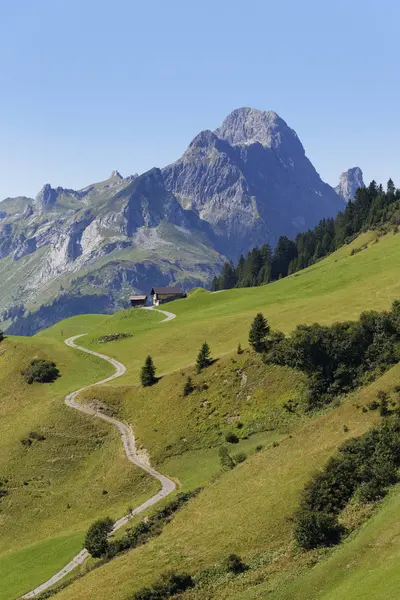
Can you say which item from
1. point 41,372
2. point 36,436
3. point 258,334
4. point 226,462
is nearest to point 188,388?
point 258,334

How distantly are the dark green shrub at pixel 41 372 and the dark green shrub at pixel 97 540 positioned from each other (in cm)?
5563

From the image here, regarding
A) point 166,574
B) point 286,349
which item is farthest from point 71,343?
point 166,574

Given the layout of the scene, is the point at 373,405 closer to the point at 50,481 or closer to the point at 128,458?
the point at 128,458

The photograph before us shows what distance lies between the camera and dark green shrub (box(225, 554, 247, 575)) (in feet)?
117

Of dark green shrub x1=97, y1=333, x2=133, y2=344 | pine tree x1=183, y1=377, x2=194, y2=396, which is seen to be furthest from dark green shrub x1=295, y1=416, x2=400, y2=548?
dark green shrub x1=97, y1=333, x2=133, y2=344

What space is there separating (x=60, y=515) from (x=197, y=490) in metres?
20.4

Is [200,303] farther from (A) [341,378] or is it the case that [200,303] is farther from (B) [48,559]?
(B) [48,559]

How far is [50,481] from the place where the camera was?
7212 centimetres

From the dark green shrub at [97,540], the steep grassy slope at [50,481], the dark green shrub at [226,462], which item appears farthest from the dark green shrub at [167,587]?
the dark green shrub at [226,462]

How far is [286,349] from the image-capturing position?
7856cm

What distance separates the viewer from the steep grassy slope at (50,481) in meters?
55.1

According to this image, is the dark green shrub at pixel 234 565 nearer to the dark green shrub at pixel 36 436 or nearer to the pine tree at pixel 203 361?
the pine tree at pixel 203 361

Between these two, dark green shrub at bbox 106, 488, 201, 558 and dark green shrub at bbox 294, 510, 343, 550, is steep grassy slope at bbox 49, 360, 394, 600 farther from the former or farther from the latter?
dark green shrub at bbox 106, 488, 201, 558

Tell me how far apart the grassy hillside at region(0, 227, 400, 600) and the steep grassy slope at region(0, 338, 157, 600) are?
0.21 meters
